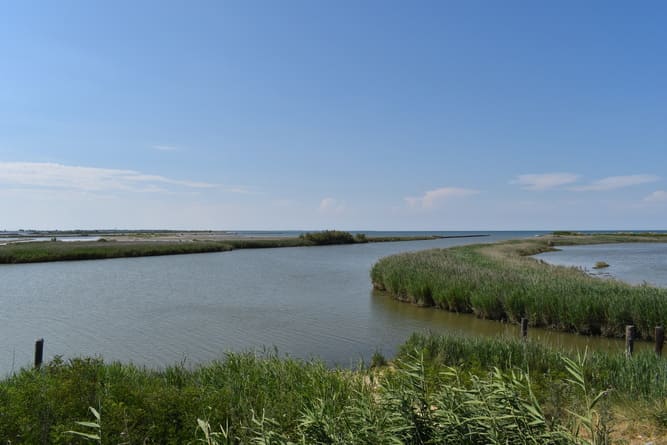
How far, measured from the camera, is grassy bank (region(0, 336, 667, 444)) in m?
3.22

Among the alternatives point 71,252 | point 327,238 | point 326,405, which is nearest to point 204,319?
point 326,405

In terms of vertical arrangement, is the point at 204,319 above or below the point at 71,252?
below

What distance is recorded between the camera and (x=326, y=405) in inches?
189

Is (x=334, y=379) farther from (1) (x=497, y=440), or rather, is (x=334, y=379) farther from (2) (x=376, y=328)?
(2) (x=376, y=328)

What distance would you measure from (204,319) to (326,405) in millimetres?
14528

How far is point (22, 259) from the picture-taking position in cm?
4394

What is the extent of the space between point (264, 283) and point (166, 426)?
24.9 meters

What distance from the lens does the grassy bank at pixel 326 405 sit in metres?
3.22

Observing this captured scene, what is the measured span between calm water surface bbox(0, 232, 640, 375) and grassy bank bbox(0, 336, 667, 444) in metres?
4.98

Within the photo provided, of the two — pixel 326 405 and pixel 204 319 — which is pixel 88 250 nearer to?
pixel 204 319

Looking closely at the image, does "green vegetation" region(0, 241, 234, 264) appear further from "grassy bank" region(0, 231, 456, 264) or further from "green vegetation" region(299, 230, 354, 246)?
"green vegetation" region(299, 230, 354, 246)

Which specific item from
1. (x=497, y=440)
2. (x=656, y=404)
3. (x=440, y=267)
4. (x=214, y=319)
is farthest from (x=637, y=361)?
(x=440, y=267)

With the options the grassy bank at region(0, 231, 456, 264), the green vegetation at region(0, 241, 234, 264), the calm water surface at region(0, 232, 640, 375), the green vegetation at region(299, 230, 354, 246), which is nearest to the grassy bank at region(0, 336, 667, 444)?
the calm water surface at region(0, 232, 640, 375)

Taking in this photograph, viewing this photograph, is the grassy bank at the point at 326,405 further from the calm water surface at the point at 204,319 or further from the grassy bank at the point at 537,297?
the grassy bank at the point at 537,297
